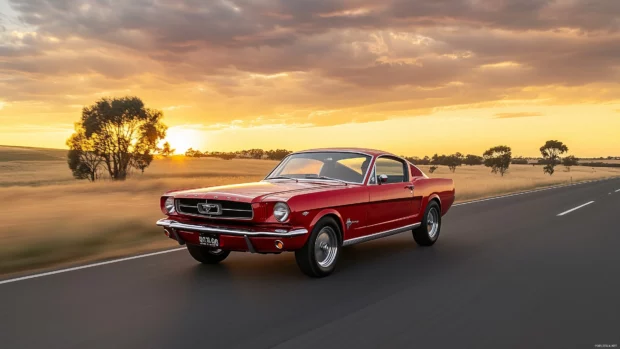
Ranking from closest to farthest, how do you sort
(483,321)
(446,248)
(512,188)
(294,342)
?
(294,342), (483,321), (446,248), (512,188)

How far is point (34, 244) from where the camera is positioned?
10.5 meters

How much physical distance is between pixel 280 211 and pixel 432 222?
440cm

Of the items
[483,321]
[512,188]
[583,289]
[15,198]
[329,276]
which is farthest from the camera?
[512,188]

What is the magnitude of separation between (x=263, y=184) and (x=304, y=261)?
147 centimetres

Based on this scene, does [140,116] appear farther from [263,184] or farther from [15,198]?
[263,184]

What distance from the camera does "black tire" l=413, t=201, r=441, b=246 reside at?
10.4 m

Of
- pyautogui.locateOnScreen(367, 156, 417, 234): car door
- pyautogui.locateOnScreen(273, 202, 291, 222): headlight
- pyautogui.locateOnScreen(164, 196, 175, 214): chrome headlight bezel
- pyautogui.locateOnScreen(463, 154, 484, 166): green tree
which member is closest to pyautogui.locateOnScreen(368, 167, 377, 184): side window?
pyautogui.locateOnScreen(367, 156, 417, 234): car door

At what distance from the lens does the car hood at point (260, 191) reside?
731 centimetres

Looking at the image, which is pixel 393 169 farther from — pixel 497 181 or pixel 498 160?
pixel 498 160

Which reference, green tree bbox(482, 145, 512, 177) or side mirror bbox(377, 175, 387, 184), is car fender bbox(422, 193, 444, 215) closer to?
side mirror bbox(377, 175, 387, 184)

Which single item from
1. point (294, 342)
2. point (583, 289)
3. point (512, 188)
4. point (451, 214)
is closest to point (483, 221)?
A: point (451, 214)

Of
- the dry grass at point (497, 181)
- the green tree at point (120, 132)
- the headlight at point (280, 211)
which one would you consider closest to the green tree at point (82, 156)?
the green tree at point (120, 132)

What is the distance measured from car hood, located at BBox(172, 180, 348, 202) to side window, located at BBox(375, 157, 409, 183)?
4.70 feet

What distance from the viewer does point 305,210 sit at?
23.9 ft
